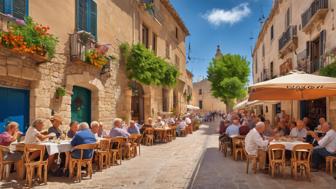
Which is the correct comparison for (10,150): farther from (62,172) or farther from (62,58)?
(62,58)

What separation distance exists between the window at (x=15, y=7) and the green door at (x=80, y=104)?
3.38 m

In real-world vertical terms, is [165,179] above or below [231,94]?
below

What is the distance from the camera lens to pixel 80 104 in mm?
10469

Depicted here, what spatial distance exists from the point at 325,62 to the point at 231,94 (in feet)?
54.8

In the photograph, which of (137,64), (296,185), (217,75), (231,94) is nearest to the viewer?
(296,185)

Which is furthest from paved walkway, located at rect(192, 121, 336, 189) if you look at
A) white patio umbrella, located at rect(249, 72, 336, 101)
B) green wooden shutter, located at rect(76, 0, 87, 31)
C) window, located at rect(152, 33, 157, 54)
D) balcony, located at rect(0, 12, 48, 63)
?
window, located at rect(152, 33, 157, 54)

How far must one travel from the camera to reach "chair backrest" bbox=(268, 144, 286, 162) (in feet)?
20.3

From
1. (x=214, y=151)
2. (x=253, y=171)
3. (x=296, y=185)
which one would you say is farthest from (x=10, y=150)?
(x=214, y=151)

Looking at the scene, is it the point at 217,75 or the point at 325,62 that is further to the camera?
the point at 217,75

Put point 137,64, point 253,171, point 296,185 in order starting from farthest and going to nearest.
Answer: point 137,64 → point 253,171 → point 296,185

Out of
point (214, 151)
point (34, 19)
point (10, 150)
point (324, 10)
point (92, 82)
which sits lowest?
point (214, 151)

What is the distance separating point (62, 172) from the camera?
665 centimetres

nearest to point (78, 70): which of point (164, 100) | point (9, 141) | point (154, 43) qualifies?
point (9, 141)

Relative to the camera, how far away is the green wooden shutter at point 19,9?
710 centimetres
